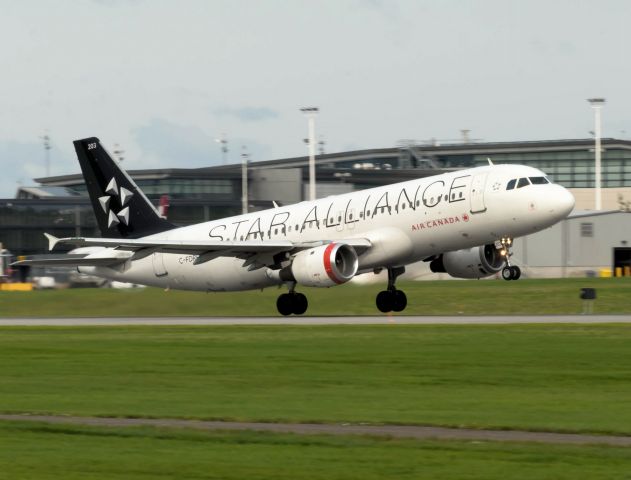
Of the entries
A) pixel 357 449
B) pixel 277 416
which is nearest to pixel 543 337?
pixel 277 416

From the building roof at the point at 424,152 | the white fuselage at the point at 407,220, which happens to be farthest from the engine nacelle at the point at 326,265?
the building roof at the point at 424,152

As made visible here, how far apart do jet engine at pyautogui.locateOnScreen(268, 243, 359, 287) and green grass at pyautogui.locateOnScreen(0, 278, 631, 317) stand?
2972 mm

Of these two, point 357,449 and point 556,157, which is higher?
point 556,157

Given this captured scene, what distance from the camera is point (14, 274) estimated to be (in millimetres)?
98812

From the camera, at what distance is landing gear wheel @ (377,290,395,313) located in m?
43.7

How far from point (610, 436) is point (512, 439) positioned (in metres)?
1.23

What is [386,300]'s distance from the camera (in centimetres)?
4372

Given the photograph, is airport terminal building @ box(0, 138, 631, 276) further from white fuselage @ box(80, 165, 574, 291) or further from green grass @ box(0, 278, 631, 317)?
white fuselage @ box(80, 165, 574, 291)

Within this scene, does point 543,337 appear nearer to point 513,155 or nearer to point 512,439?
point 512,439

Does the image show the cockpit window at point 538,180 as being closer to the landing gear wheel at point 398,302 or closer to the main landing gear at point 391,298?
the main landing gear at point 391,298

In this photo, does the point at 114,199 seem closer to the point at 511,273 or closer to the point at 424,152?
the point at 511,273

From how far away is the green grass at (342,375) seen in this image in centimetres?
1780

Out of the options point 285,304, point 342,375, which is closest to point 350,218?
point 285,304

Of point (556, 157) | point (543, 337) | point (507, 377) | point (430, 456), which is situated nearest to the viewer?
point (430, 456)
